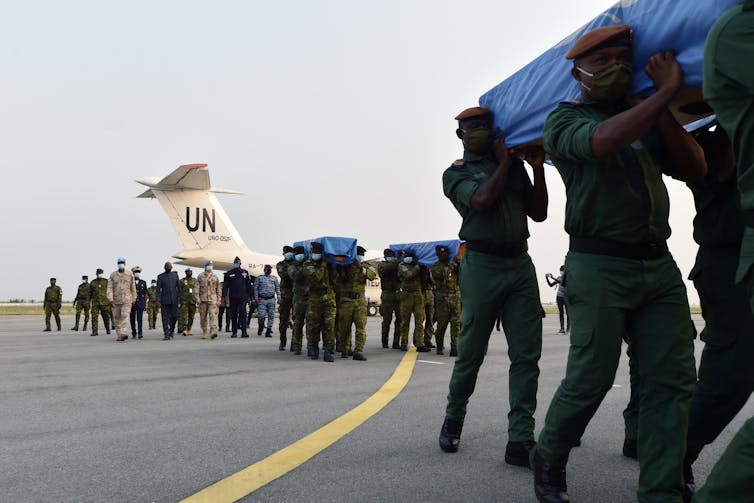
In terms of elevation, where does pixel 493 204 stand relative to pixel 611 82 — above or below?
below

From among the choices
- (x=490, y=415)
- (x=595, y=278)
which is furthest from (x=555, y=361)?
(x=595, y=278)

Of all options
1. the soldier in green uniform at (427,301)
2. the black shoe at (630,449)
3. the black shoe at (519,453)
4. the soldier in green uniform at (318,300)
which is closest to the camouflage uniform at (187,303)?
the soldier in green uniform at (427,301)

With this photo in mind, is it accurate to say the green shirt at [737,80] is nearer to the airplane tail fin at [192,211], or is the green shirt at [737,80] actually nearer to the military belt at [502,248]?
the military belt at [502,248]

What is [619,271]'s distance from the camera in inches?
95.3

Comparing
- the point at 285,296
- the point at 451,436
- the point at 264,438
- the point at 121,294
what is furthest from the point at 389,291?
the point at 451,436

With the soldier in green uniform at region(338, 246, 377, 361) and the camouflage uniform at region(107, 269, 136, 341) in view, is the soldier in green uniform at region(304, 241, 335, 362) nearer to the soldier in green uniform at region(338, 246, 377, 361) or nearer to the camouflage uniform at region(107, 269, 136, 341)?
the soldier in green uniform at region(338, 246, 377, 361)

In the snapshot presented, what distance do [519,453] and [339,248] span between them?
21.9 ft

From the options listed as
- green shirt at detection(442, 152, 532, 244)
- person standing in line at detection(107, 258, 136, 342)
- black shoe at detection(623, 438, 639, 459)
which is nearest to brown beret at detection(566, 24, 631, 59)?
green shirt at detection(442, 152, 532, 244)

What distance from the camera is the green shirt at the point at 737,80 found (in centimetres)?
162

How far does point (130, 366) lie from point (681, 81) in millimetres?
7908

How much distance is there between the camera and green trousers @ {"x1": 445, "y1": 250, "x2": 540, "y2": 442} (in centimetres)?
339

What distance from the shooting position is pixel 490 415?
4.55 meters

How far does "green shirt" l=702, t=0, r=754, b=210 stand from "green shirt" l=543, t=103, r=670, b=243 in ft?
2.25

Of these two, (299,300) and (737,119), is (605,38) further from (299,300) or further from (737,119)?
(299,300)
